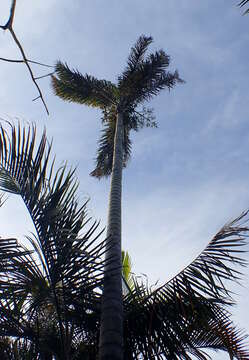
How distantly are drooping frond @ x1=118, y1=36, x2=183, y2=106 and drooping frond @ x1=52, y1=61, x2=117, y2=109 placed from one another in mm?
425

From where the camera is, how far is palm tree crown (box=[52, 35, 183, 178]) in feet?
31.1

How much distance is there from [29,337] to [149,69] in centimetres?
791

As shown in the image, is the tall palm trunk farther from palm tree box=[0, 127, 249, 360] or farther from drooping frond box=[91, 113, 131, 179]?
drooping frond box=[91, 113, 131, 179]

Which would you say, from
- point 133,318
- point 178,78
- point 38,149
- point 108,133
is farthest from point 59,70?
point 133,318

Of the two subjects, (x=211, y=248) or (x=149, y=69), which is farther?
(x=149, y=69)

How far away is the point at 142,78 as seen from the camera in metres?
9.42

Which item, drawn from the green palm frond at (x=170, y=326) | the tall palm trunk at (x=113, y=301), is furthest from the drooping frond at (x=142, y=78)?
the green palm frond at (x=170, y=326)

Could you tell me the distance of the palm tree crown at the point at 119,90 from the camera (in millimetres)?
9484

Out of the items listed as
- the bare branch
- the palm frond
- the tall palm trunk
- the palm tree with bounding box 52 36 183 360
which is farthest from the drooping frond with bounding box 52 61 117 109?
the bare branch

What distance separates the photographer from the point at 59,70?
32.1 ft

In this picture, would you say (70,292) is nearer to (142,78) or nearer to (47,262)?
(47,262)

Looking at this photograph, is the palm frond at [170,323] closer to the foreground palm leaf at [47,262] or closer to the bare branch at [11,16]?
the foreground palm leaf at [47,262]

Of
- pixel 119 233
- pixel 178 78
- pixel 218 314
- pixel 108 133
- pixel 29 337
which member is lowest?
pixel 29 337

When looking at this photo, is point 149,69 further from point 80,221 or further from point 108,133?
point 80,221
